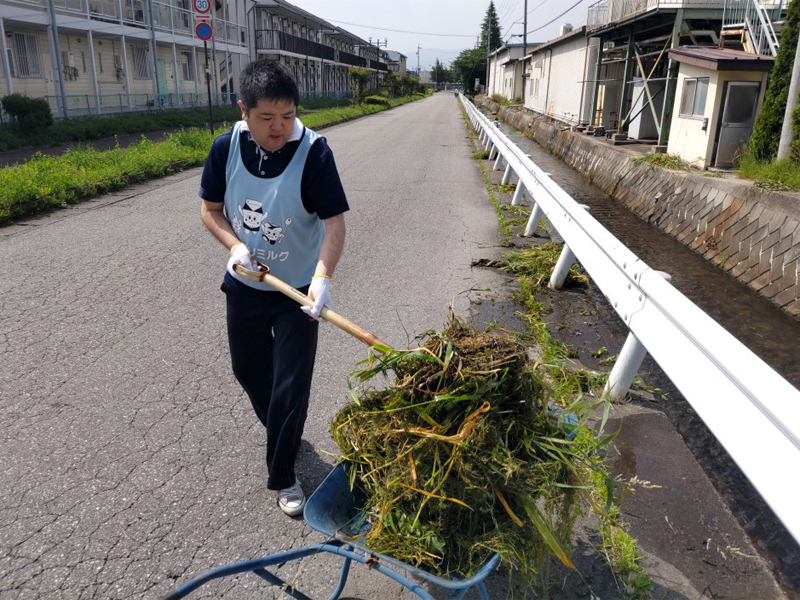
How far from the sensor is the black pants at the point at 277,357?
2.81m

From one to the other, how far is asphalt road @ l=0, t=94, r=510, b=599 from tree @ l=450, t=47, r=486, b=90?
330 ft

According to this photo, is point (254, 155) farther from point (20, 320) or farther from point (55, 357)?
point (20, 320)

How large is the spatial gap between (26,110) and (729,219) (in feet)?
59.3

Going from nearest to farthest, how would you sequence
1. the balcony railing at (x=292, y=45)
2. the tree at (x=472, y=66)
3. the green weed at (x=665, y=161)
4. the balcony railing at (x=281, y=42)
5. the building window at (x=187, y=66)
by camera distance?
the green weed at (x=665, y=161) → the building window at (x=187, y=66) → the balcony railing at (x=281, y=42) → the balcony railing at (x=292, y=45) → the tree at (x=472, y=66)

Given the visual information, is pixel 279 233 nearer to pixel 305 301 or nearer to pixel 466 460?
pixel 305 301

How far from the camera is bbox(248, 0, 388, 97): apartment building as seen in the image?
42906 millimetres

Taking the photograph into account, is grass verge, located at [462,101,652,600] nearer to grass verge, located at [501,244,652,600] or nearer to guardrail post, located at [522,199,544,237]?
grass verge, located at [501,244,652,600]

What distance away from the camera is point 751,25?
14570mm

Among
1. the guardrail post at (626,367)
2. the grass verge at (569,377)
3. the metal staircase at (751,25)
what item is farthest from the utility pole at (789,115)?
the guardrail post at (626,367)

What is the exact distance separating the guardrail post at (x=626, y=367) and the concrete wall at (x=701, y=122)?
1000 centimetres

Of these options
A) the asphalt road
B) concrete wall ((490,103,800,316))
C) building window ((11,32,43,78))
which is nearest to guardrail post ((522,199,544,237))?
the asphalt road

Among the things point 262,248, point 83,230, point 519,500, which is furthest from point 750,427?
point 83,230

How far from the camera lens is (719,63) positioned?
11594mm

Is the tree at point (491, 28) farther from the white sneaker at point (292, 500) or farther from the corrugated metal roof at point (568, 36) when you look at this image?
the white sneaker at point (292, 500)
